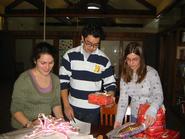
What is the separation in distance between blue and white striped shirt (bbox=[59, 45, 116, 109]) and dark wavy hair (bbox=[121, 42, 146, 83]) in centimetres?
33

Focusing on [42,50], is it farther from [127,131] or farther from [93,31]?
[127,131]

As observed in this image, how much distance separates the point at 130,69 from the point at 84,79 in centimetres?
44

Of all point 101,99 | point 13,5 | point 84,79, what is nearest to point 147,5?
point 13,5

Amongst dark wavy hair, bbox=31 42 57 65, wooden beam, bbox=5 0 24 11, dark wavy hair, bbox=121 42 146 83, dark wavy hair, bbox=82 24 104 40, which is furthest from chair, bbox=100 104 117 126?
wooden beam, bbox=5 0 24 11

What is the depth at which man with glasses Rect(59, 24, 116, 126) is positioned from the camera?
2.14 m

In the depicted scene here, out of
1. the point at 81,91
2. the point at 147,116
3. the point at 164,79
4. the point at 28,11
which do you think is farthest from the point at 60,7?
the point at 147,116

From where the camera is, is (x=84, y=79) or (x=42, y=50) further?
(x=84, y=79)

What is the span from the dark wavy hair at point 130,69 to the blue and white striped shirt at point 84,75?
328mm

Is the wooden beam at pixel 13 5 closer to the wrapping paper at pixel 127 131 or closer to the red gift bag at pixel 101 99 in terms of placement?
the red gift bag at pixel 101 99

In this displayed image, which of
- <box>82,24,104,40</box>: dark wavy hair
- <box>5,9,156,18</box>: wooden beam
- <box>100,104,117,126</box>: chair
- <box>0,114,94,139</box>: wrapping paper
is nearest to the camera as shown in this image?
<box>0,114,94,139</box>: wrapping paper

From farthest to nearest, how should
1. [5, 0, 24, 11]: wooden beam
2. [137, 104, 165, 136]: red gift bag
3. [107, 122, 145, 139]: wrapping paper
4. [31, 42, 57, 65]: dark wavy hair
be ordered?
[5, 0, 24, 11]: wooden beam < [31, 42, 57, 65]: dark wavy hair < [137, 104, 165, 136]: red gift bag < [107, 122, 145, 139]: wrapping paper

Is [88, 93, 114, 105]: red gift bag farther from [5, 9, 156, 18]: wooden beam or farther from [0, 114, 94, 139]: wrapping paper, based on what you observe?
[5, 9, 156, 18]: wooden beam

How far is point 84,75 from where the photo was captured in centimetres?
214

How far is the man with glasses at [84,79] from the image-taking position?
214 centimetres
